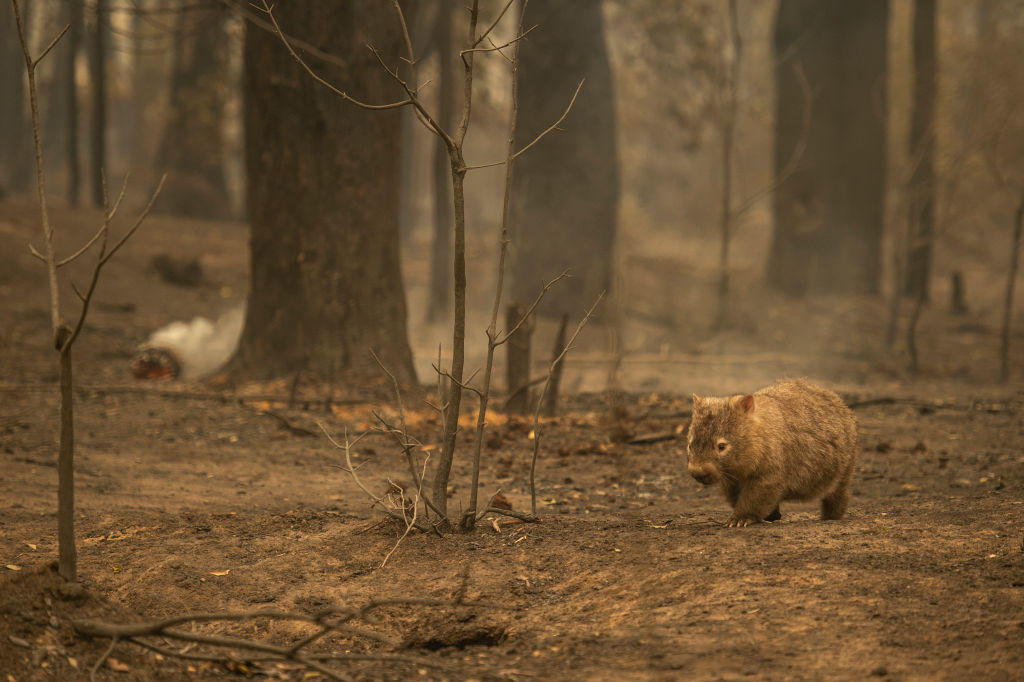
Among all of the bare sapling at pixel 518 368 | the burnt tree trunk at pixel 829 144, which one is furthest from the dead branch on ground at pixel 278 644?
the burnt tree trunk at pixel 829 144

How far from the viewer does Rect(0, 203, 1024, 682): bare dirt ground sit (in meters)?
3.59

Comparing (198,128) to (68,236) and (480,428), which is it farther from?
(480,428)

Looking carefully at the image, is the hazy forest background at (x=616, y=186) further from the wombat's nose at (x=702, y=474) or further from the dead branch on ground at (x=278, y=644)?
the dead branch on ground at (x=278, y=644)

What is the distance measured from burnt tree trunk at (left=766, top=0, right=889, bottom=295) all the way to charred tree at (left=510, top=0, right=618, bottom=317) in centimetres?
380

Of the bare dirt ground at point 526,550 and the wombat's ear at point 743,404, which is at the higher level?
the wombat's ear at point 743,404

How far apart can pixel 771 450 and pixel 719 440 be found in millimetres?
287

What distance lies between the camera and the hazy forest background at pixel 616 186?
911cm

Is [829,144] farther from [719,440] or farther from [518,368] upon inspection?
[719,440]

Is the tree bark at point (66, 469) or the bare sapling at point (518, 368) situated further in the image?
the bare sapling at point (518, 368)

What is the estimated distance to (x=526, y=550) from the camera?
15.4ft

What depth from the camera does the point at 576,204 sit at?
611 inches

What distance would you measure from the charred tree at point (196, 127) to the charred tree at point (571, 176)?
8.47 metres

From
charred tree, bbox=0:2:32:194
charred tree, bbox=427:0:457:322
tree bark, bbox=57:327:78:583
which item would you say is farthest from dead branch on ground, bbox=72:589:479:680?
charred tree, bbox=0:2:32:194

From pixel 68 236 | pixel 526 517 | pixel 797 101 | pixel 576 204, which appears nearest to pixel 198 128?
pixel 68 236
